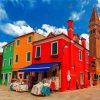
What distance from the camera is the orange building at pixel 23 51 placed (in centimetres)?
3434

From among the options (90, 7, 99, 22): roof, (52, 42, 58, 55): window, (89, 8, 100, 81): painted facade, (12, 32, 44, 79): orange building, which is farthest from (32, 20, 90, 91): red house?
(90, 7, 99, 22): roof

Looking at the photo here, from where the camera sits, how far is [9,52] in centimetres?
4209

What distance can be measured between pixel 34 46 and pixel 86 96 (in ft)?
48.3

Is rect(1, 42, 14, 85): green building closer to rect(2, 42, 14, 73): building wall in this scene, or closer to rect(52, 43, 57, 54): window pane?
rect(2, 42, 14, 73): building wall

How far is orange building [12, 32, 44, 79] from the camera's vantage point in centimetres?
3434

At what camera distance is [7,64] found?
42.1 meters

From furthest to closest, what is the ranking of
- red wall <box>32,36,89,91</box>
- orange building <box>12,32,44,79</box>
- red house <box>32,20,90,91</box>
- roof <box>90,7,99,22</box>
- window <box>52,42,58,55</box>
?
roof <box>90,7,99,22</box> < orange building <box>12,32,44,79</box> < window <box>52,42,58,55</box> < red wall <box>32,36,89,91</box> < red house <box>32,20,90,91</box>

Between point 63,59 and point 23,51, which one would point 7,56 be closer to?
point 23,51

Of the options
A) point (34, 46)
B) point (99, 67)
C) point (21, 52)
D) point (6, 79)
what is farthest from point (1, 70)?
point (99, 67)

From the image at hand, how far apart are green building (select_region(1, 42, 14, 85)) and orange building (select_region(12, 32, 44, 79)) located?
6.47 feet

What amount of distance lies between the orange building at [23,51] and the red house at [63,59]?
2.68m

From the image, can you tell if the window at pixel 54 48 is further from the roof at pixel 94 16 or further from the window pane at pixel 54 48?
the roof at pixel 94 16

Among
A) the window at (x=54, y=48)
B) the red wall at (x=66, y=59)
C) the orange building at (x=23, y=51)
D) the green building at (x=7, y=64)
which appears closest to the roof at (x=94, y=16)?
the green building at (x=7, y=64)

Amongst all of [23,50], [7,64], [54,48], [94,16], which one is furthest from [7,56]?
[94,16]
